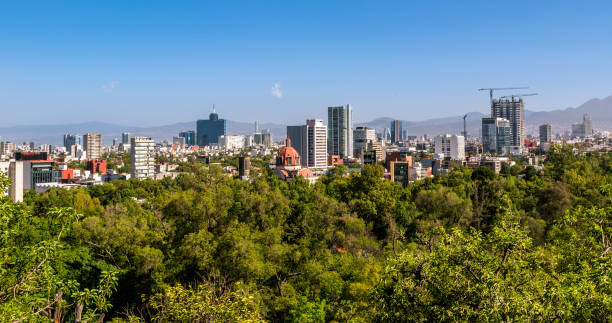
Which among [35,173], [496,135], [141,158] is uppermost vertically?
[496,135]

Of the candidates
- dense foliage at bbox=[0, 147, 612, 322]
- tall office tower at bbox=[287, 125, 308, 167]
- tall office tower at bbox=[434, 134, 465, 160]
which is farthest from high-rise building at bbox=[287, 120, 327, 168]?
dense foliage at bbox=[0, 147, 612, 322]

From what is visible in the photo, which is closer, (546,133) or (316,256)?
(316,256)

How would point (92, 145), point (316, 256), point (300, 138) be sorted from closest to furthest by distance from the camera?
point (316, 256), point (300, 138), point (92, 145)

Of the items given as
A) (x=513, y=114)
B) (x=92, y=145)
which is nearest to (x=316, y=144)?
(x=92, y=145)

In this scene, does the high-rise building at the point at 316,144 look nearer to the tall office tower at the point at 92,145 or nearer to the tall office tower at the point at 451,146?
the tall office tower at the point at 451,146

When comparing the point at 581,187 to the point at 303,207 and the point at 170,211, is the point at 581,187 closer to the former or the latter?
the point at 303,207

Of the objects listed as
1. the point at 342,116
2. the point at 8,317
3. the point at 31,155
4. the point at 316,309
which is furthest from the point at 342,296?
the point at 342,116

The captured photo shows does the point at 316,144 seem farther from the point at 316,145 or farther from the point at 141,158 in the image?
the point at 141,158
